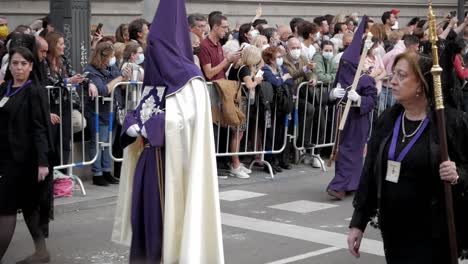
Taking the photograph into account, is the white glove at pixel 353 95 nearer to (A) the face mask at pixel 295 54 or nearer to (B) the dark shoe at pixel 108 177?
(A) the face mask at pixel 295 54

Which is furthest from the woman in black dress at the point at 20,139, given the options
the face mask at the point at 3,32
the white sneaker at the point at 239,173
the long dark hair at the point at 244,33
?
the long dark hair at the point at 244,33

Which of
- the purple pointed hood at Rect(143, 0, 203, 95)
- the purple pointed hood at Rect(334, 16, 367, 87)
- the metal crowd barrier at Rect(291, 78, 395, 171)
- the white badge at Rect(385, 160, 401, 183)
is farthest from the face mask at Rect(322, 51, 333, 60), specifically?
the white badge at Rect(385, 160, 401, 183)

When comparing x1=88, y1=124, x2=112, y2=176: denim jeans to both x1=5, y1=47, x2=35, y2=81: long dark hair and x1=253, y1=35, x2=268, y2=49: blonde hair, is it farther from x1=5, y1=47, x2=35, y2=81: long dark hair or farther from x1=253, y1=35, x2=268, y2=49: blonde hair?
x1=5, y1=47, x2=35, y2=81: long dark hair

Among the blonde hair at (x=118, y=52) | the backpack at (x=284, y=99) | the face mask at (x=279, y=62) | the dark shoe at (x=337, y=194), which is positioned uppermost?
the blonde hair at (x=118, y=52)

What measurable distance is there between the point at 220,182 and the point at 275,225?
245 centimetres

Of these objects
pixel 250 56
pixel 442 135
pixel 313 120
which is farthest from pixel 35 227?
pixel 313 120

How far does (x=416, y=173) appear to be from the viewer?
467 cm

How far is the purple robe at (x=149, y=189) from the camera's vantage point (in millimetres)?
6195

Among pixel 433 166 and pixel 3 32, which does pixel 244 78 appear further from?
pixel 433 166

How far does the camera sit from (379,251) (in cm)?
809

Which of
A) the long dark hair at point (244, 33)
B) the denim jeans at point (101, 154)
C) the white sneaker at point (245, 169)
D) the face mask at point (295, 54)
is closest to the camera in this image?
the denim jeans at point (101, 154)

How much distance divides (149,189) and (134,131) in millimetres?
417

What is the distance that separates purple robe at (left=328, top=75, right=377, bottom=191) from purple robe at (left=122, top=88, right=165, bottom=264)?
456 cm

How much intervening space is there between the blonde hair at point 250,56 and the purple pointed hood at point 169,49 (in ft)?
17.6
